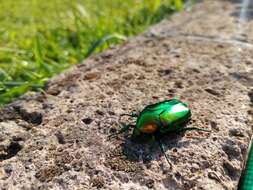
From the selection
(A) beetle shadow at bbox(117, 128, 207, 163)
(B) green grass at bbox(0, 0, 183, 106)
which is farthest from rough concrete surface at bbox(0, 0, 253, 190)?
(B) green grass at bbox(0, 0, 183, 106)

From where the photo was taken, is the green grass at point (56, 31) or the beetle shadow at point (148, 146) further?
the green grass at point (56, 31)

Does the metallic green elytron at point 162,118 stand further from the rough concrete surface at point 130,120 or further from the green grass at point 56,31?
the green grass at point 56,31

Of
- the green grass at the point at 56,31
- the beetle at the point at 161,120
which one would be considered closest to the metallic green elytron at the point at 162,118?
the beetle at the point at 161,120

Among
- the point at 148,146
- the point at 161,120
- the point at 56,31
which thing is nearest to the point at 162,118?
the point at 161,120

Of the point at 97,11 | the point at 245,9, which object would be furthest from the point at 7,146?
the point at 97,11

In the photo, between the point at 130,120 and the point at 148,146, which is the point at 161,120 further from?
the point at 130,120

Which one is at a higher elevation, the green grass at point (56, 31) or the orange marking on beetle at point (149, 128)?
the orange marking on beetle at point (149, 128)

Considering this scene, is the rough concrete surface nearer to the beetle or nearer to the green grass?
the beetle

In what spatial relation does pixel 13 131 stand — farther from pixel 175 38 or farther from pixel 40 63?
pixel 175 38
